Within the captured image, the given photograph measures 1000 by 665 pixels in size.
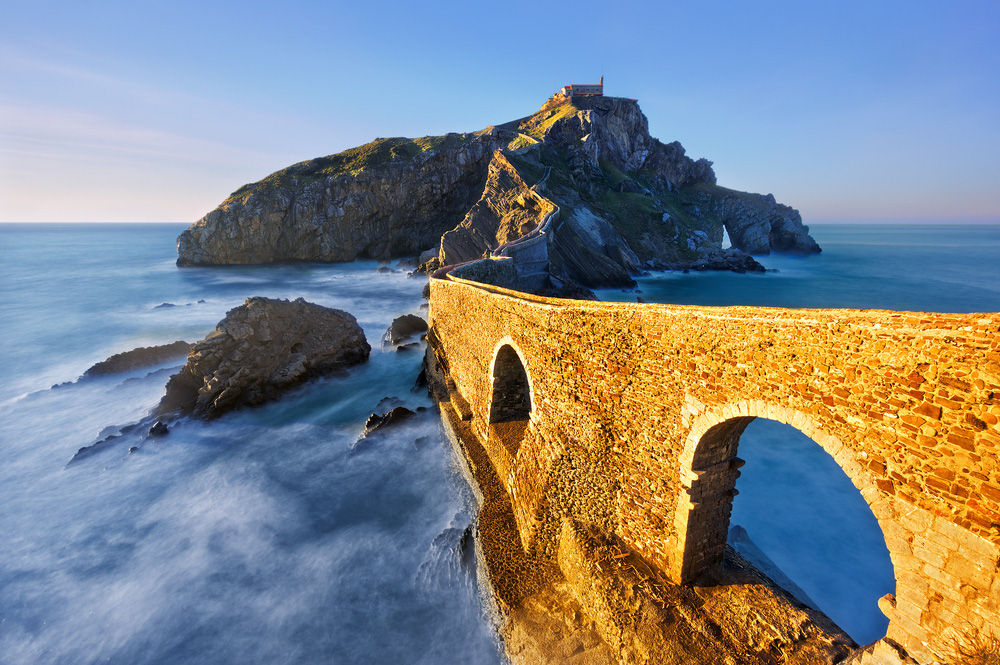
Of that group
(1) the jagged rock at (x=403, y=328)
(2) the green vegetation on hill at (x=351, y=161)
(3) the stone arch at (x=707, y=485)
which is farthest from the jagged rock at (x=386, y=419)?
(2) the green vegetation on hill at (x=351, y=161)

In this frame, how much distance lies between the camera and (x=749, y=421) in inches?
240

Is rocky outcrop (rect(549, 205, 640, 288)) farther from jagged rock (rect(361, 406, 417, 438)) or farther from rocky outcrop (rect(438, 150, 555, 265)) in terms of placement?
jagged rock (rect(361, 406, 417, 438))

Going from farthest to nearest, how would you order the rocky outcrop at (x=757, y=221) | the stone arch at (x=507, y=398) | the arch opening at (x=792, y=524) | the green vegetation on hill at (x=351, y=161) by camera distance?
the rocky outcrop at (x=757, y=221)
the green vegetation on hill at (x=351, y=161)
the stone arch at (x=507, y=398)
the arch opening at (x=792, y=524)

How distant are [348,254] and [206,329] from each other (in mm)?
36091

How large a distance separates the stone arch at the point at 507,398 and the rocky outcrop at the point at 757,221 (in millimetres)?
80734

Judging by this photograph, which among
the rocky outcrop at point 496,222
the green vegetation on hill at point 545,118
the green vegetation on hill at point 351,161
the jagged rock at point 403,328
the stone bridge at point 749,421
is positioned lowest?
the jagged rock at point 403,328

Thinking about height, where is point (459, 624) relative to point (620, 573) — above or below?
below

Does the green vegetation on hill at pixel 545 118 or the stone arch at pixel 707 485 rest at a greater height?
the green vegetation on hill at pixel 545 118

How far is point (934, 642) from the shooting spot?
446 centimetres

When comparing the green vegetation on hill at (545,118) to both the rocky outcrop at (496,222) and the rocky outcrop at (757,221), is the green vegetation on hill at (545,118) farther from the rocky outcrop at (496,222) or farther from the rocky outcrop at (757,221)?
the rocky outcrop at (757,221)

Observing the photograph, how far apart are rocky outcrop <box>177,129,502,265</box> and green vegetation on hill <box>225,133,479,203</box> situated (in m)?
0.36

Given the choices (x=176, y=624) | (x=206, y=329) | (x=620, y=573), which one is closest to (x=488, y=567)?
(x=620, y=573)

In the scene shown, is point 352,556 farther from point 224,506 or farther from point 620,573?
point 620,573

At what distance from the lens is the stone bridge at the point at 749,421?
13.7ft
